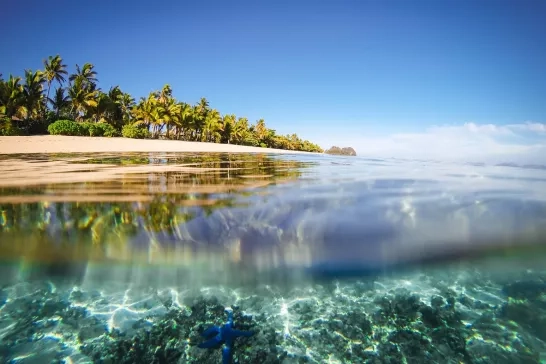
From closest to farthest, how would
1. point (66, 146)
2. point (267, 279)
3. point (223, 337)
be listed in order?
1. point (223, 337)
2. point (267, 279)
3. point (66, 146)

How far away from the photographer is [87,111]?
137 feet

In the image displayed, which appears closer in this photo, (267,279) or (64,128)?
(267,279)

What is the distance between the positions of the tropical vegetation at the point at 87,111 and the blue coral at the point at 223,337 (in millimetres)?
35242

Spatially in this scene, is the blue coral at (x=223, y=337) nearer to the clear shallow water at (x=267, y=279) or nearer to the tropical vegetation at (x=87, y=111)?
the clear shallow water at (x=267, y=279)

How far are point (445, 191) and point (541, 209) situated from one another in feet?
6.29

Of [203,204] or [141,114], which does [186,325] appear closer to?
[203,204]

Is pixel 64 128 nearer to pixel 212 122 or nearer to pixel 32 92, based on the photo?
pixel 32 92

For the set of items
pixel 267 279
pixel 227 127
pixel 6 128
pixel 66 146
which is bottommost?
pixel 267 279

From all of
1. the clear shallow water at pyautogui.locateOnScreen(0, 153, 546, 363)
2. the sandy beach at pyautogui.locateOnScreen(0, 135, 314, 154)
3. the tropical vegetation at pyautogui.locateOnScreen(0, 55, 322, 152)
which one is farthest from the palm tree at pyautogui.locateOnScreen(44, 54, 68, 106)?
the clear shallow water at pyautogui.locateOnScreen(0, 153, 546, 363)

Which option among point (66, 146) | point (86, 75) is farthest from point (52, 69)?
point (66, 146)

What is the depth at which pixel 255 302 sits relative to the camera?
479cm

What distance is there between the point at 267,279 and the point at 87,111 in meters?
47.9

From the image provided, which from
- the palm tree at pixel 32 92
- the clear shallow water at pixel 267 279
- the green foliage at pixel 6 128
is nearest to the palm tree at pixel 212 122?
the palm tree at pixel 32 92

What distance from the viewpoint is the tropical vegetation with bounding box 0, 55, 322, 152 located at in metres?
33.5
